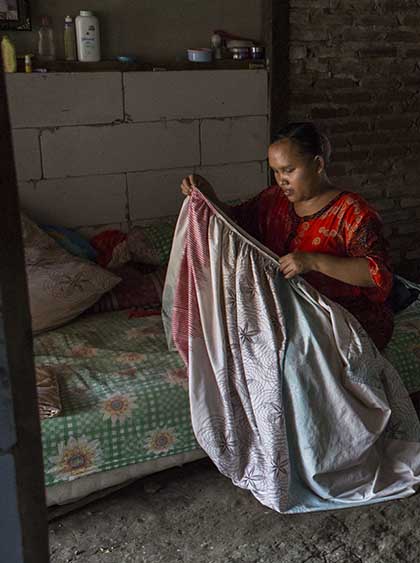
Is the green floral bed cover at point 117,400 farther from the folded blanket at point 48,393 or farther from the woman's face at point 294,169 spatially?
the woman's face at point 294,169

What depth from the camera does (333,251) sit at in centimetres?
248

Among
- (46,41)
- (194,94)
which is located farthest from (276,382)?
(46,41)

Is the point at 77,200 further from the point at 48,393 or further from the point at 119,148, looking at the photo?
the point at 48,393

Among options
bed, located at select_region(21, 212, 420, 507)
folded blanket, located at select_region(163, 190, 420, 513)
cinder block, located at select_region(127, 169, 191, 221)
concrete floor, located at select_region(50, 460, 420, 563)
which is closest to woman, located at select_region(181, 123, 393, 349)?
folded blanket, located at select_region(163, 190, 420, 513)

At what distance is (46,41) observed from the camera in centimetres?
310

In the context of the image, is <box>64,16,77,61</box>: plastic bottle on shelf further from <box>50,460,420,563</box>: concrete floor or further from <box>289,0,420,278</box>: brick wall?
<box>50,460,420,563</box>: concrete floor

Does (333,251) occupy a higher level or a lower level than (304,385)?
higher

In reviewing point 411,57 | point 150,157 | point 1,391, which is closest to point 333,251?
point 150,157

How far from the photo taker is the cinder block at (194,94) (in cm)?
337

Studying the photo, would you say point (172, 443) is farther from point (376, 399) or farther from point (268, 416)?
point (376, 399)

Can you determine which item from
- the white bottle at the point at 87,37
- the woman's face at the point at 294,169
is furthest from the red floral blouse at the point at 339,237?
the white bottle at the point at 87,37

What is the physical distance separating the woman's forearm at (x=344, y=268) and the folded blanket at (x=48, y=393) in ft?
3.20

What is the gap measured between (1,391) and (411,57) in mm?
3754

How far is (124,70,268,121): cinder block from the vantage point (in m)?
3.37
